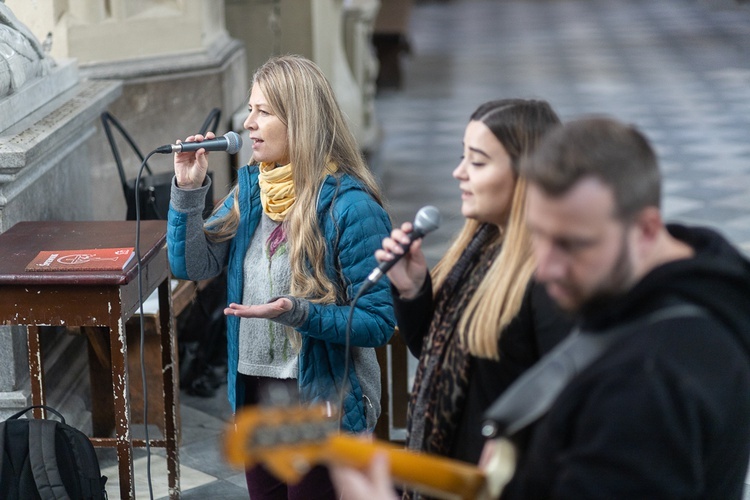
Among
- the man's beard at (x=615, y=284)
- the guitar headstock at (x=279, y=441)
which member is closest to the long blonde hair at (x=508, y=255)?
the man's beard at (x=615, y=284)

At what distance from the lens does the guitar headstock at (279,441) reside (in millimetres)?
1451

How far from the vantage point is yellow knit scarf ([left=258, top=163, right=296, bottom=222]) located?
2.89 meters

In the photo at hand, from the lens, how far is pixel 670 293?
5.08 feet

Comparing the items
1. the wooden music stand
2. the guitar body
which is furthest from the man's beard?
the wooden music stand

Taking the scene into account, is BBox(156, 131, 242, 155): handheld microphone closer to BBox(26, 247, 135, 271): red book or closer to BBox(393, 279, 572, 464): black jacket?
BBox(26, 247, 135, 271): red book

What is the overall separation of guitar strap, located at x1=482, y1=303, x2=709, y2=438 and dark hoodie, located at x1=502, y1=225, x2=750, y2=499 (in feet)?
0.04

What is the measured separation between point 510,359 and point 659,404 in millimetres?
616

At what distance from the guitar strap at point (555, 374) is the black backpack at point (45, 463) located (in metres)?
1.93

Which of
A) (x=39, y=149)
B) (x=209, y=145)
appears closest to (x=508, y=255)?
(x=209, y=145)

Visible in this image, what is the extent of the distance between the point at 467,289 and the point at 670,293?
0.70 m

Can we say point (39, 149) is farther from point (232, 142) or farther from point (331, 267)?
point (331, 267)

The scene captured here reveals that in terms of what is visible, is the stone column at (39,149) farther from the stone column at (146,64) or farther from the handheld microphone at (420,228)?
the handheld microphone at (420,228)

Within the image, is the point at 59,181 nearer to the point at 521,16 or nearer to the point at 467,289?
the point at 467,289

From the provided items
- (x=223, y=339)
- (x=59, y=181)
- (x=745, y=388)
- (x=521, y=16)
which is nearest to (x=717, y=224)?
(x=223, y=339)
